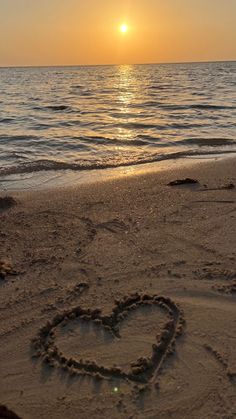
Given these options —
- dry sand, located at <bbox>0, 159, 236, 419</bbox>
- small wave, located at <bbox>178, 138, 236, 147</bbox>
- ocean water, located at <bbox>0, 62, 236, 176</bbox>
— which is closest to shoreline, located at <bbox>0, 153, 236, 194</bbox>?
ocean water, located at <bbox>0, 62, 236, 176</bbox>

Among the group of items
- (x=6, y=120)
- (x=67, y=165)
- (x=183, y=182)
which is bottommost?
(x=6, y=120)

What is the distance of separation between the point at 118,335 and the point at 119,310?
0.25 meters

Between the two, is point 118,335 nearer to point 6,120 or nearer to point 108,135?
point 108,135

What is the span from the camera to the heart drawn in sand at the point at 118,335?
2512mm

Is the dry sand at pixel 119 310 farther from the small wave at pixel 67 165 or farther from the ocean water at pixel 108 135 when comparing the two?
the ocean water at pixel 108 135

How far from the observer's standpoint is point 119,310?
3076 millimetres

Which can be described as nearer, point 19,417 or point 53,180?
point 19,417

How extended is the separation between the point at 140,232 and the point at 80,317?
1.51 meters

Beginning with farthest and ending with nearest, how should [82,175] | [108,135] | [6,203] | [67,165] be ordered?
1. [108,135]
2. [67,165]
3. [82,175]
4. [6,203]

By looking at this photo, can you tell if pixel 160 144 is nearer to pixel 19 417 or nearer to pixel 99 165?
pixel 99 165

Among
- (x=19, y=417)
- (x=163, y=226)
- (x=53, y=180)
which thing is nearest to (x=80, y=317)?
(x=19, y=417)

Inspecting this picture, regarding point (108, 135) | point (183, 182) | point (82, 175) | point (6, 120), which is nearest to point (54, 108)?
point (6, 120)

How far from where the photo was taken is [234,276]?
3.40 m

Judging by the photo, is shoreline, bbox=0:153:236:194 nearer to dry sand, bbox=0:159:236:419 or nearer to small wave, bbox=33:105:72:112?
dry sand, bbox=0:159:236:419
